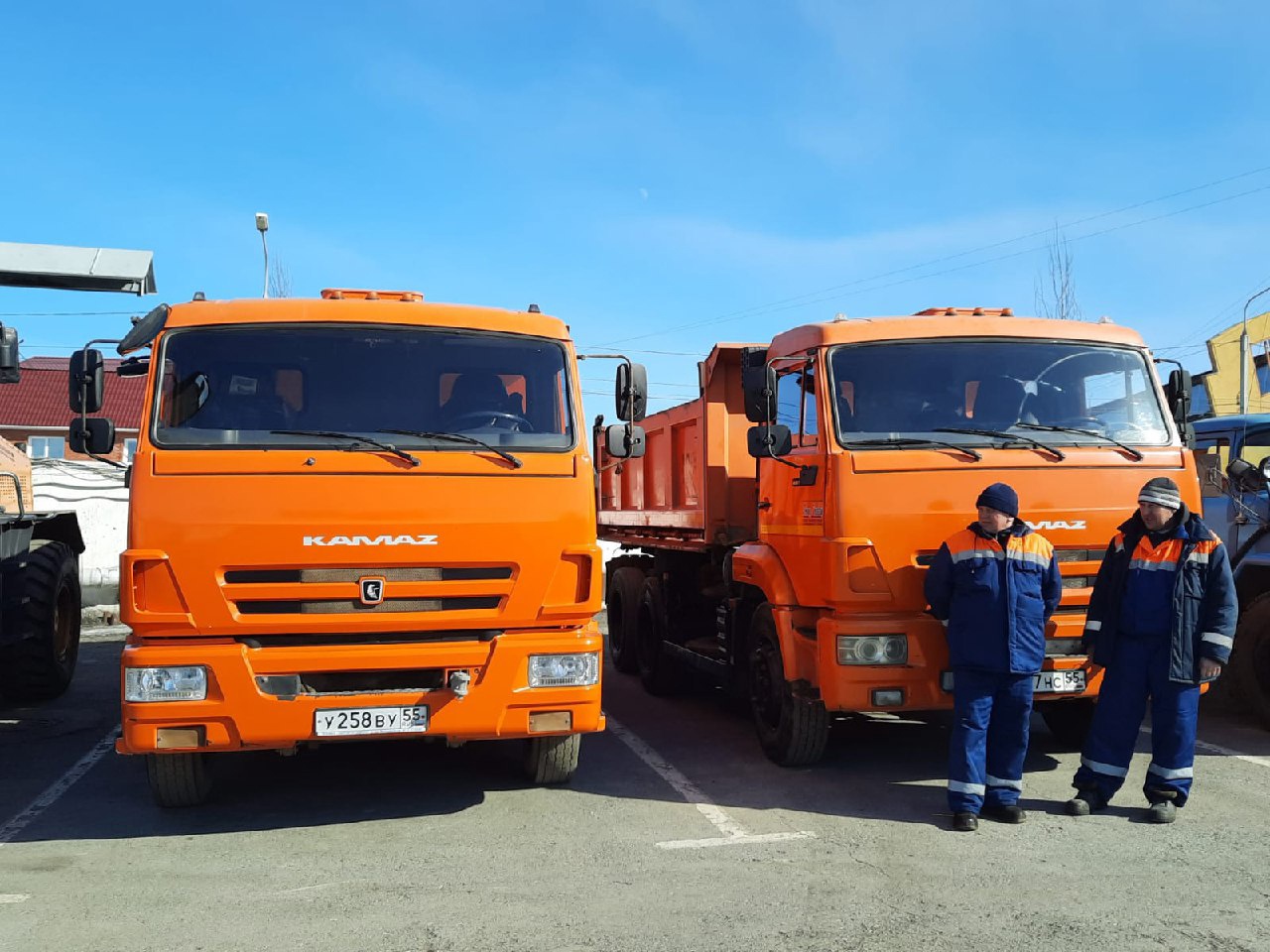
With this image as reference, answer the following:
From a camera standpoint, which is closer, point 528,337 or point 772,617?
point 528,337

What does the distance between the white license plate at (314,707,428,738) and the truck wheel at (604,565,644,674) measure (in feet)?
16.4

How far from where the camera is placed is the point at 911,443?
241 inches

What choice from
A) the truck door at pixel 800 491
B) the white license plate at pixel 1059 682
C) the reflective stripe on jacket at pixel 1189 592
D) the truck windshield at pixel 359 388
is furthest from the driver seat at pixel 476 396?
the reflective stripe on jacket at pixel 1189 592

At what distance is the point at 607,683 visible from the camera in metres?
10.5

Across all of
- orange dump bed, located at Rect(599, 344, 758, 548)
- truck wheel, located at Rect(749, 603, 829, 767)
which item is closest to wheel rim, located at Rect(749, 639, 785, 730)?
truck wheel, located at Rect(749, 603, 829, 767)

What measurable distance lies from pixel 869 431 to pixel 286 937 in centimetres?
386

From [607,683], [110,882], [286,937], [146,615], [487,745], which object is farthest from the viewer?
[607,683]

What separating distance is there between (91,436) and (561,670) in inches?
112

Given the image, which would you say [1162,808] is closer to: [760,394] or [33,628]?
[760,394]

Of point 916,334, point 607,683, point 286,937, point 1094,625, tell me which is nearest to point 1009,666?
point 1094,625

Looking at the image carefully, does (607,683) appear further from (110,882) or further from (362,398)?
(110,882)

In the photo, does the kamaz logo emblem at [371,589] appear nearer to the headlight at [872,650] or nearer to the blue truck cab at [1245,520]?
the headlight at [872,650]

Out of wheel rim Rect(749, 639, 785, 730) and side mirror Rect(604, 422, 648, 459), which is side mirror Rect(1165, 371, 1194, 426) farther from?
side mirror Rect(604, 422, 648, 459)

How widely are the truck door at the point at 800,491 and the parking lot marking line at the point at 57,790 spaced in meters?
4.33
